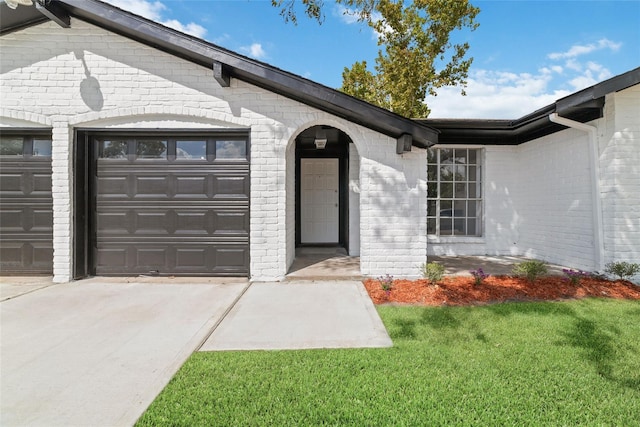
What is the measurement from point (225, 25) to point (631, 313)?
29.4 ft

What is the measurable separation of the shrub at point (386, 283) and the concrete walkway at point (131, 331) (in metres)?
0.36

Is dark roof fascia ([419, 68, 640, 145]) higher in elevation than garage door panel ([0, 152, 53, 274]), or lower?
higher

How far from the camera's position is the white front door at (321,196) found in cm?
880

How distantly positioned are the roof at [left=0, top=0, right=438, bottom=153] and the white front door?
3.65 metres

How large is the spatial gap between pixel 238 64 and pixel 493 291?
5.54 meters

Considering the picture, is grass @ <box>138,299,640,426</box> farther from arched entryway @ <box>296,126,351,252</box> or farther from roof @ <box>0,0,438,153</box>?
arched entryway @ <box>296,126,351,252</box>

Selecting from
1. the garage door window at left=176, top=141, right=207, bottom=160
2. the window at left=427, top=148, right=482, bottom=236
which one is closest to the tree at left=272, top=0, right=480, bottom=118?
the window at left=427, top=148, right=482, bottom=236

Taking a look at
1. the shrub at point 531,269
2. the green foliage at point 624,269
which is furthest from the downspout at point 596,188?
the shrub at point 531,269

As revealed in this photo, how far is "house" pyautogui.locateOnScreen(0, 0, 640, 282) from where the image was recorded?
505cm

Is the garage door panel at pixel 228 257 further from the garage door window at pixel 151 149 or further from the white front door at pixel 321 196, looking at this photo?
the white front door at pixel 321 196

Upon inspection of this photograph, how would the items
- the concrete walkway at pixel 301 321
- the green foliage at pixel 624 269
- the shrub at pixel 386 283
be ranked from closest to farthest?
the concrete walkway at pixel 301 321 < the shrub at pixel 386 283 < the green foliage at pixel 624 269

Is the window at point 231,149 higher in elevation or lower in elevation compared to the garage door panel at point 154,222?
higher

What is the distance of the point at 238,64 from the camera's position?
15.7ft

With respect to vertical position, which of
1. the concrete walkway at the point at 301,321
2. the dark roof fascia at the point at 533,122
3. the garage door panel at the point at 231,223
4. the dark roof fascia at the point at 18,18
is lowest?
the concrete walkway at the point at 301,321
